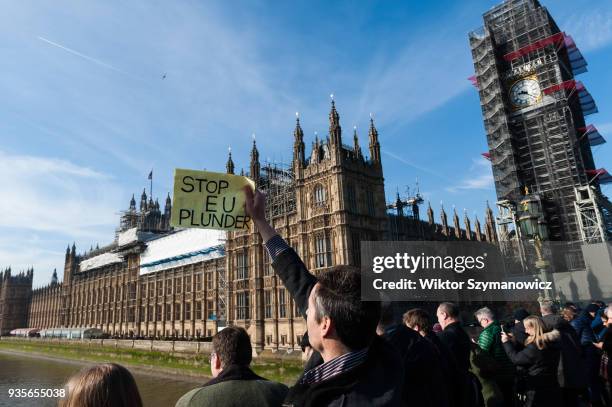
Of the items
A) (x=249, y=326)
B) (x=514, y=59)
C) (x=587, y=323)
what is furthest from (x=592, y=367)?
(x=514, y=59)

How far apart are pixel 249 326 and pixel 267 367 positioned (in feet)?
33.1

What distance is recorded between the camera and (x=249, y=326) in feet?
133

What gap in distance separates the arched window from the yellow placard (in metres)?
32.8

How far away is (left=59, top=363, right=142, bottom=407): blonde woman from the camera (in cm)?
263

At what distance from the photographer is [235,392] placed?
3.64 metres

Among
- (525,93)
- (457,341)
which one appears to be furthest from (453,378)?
(525,93)

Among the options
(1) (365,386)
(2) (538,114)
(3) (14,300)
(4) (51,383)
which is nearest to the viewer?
(1) (365,386)

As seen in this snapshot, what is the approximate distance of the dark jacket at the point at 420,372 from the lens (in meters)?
3.44

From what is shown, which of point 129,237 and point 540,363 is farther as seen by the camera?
point 129,237

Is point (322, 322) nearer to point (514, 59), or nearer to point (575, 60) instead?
point (514, 59)

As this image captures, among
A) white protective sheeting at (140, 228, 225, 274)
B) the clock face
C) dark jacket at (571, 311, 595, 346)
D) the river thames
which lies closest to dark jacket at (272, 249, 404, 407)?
dark jacket at (571, 311, 595, 346)

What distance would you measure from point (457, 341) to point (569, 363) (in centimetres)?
343

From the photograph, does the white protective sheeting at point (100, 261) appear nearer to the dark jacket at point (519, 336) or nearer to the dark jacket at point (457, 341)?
the dark jacket at point (519, 336)

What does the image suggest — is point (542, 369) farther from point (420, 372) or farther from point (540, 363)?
point (420, 372)
